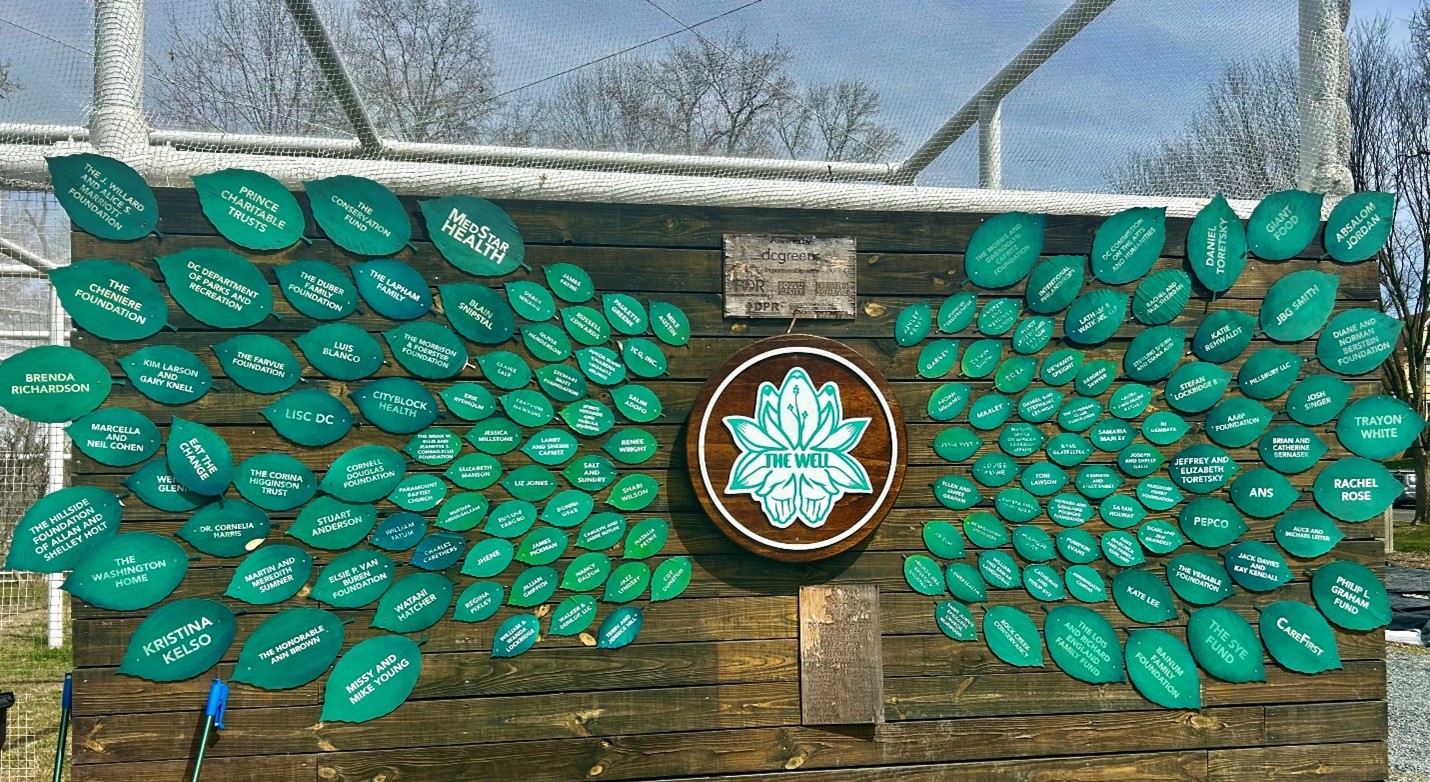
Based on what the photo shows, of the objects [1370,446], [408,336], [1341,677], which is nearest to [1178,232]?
[1370,446]

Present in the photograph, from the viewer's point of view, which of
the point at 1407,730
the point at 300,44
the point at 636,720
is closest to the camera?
the point at 636,720

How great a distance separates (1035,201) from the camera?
13.0 feet

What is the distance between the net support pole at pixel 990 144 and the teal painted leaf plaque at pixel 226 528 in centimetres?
309

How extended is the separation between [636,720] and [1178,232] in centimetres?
277

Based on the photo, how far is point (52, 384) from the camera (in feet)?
10.6

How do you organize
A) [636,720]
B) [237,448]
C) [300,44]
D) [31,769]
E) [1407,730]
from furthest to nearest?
[1407,730] → [31,769] → [300,44] → [636,720] → [237,448]

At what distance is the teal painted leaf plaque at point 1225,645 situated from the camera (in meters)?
3.94

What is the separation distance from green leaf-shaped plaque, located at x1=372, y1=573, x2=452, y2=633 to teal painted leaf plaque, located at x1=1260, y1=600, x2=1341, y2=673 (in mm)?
3099

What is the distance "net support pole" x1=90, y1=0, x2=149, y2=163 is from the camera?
3318 millimetres

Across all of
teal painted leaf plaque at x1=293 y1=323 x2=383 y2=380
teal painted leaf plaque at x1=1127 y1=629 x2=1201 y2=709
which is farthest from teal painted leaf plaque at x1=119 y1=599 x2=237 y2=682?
teal painted leaf plaque at x1=1127 y1=629 x2=1201 y2=709

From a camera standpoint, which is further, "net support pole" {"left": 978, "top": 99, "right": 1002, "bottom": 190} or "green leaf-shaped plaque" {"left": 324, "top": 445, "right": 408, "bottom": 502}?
"net support pole" {"left": 978, "top": 99, "right": 1002, "bottom": 190}

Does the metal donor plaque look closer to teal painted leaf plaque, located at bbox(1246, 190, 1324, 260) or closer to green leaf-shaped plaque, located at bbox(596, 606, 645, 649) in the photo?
green leaf-shaped plaque, located at bbox(596, 606, 645, 649)

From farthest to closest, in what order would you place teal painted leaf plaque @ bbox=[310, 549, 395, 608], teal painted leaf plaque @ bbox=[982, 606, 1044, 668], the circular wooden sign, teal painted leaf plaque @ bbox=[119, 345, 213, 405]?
teal painted leaf plaque @ bbox=[982, 606, 1044, 668]
the circular wooden sign
teal painted leaf plaque @ bbox=[310, 549, 395, 608]
teal painted leaf plaque @ bbox=[119, 345, 213, 405]

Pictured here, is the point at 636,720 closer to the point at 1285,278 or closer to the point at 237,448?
the point at 237,448
